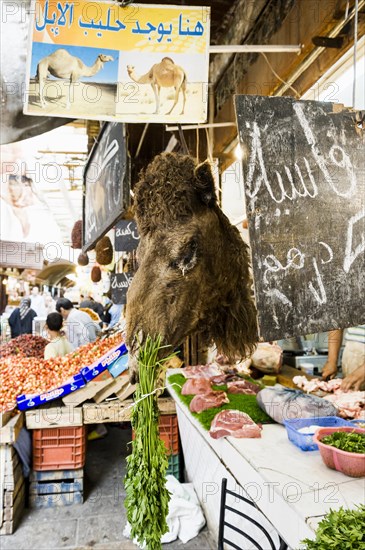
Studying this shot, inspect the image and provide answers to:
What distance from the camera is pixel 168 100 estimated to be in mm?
2512

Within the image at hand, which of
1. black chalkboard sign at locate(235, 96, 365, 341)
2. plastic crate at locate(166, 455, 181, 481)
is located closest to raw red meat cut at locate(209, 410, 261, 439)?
black chalkboard sign at locate(235, 96, 365, 341)

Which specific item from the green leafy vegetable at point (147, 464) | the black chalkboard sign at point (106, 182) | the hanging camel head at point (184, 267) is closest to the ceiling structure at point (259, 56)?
the black chalkboard sign at point (106, 182)

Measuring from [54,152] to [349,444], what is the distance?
24.3 ft

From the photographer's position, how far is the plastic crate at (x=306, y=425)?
9.17 ft

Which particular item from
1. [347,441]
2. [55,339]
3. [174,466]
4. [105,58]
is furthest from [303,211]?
[55,339]

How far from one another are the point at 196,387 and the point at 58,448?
7.22 ft

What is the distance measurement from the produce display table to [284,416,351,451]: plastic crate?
0.16 ft

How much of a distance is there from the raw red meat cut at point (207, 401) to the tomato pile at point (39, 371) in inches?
87.0

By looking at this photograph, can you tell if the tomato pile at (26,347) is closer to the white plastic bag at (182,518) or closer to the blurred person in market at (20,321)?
the blurred person in market at (20,321)

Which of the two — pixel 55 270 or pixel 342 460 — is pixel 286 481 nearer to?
pixel 342 460

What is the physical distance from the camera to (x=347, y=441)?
2.35 meters

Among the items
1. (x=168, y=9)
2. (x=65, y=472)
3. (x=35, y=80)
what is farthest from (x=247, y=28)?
(x=65, y=472)

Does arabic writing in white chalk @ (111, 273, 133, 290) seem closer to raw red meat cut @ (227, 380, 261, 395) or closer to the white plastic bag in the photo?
raw red meat cut @ (227, 380, 261, 395)

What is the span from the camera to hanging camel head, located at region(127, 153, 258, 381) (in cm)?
181
